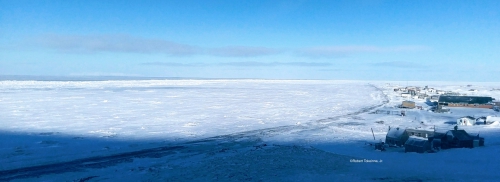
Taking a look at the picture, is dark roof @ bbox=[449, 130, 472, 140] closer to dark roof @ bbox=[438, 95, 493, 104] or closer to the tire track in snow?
the tire track in snow

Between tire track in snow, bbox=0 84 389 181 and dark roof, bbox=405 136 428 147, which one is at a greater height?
dark roof, bbox=405 136 428 147

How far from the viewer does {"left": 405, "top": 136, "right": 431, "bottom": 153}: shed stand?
1377cm

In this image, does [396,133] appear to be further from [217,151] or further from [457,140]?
[217,151]

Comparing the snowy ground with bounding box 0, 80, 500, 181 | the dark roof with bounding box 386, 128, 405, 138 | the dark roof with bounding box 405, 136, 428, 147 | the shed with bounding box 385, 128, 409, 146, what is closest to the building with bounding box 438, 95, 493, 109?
the snowy ground with bounding box 0, 80, 500, 181

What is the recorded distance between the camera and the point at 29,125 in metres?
19.0

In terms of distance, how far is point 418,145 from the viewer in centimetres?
1380

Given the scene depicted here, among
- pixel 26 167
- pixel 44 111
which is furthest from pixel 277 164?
pixel 44 111

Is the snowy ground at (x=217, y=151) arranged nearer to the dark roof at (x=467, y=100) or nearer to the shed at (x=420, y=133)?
the shed at (x=420, y=133)

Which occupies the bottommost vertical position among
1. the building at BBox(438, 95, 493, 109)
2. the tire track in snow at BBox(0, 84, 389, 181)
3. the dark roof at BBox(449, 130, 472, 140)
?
the tire track in snow at BBox(0, 84, 389, 181)

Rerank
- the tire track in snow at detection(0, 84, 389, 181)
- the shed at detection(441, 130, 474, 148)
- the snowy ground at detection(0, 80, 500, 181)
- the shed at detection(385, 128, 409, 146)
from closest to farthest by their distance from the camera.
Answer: the tire track in snow at detection(0, 84, 389, 181) < the snowy ground at detection(0, 80, 500, 181) < the shed at detection(441, 130, 474, 148) < the shed at detection(385, 128, 409, 146)

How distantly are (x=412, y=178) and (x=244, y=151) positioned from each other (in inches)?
238

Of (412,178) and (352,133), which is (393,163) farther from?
(352,133)

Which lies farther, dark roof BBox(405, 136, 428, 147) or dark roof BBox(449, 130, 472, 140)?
dark roof BBox(449, 130, 472, 140)

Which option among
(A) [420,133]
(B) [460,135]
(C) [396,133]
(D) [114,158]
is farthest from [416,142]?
(D) [114,158]
